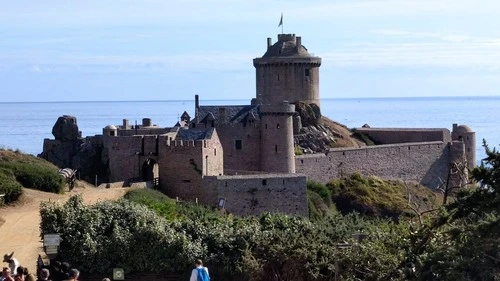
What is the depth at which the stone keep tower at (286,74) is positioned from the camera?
54.2 m

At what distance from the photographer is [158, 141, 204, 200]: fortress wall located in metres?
39.8

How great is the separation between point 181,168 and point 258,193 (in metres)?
3.13

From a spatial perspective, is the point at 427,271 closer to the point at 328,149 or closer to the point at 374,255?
the point at 374,255

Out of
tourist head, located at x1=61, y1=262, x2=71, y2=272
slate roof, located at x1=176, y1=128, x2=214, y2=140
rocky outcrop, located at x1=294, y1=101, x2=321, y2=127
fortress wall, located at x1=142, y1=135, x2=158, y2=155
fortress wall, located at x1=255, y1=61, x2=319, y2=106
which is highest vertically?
fortress wall, located at x1=255, y1=61, x2=319, y2=106

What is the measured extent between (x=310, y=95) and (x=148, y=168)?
16274mm

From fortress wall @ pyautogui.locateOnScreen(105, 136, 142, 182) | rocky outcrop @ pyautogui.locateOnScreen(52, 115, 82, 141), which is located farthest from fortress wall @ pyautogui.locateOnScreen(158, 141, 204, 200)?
rocky outcrop @ pyautogui.locateOnScreen(52, 115, 82, 141)

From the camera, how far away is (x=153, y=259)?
25.2 m

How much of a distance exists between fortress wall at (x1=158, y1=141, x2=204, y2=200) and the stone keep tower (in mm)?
14115

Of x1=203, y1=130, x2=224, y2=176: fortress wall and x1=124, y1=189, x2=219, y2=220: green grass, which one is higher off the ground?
x1=203, y1=130, x2=224, y2=176: fortress wall

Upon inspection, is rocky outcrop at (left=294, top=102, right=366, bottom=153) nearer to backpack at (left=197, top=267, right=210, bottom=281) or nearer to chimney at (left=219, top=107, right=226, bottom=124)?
chimney at (left=219, top=107, right=226, bottom=124)

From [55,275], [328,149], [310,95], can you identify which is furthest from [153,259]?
[310,95]

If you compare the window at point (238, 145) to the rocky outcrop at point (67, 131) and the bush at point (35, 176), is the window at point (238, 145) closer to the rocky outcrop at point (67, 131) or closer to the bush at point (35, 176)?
the rocky outcrop at point (67, 131)

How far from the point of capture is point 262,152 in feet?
150

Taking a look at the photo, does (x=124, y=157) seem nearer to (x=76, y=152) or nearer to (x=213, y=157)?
(x=213, y=157)
